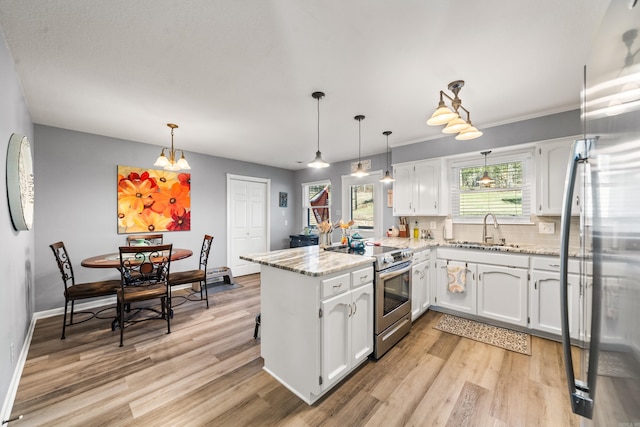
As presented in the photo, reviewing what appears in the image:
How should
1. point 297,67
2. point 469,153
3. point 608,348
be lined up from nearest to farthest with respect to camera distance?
point 608,348
point 297,67
point 469,153

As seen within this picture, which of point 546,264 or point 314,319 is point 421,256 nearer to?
point 546,264

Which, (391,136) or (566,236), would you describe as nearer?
(566,236)

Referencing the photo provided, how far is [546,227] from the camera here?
302 centimetres

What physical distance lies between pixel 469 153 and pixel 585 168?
3.01 m

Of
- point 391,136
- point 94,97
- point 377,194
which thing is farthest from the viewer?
point 377,194

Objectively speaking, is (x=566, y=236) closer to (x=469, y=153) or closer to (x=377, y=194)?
(x=469, y=153)

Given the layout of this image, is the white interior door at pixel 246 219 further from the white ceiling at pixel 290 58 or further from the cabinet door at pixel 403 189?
the cabinet door at pixel 403 189

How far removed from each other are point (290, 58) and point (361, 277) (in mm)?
1787

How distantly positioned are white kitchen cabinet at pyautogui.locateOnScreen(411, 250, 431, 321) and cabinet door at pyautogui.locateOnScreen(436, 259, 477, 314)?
0.45 feet

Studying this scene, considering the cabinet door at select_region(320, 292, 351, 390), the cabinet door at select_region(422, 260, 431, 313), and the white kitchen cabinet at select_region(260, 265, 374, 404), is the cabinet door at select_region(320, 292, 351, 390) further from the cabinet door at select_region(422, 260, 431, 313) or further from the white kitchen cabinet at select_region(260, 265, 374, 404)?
the cabinet door at select_region(422, 260, 431, 313)

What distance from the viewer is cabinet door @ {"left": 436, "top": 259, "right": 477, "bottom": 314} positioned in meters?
3.04

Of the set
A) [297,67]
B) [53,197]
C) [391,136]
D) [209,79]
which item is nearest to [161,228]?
[53,197]

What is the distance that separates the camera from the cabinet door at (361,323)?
79.4 inches

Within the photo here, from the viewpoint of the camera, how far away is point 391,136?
12.5 feet
